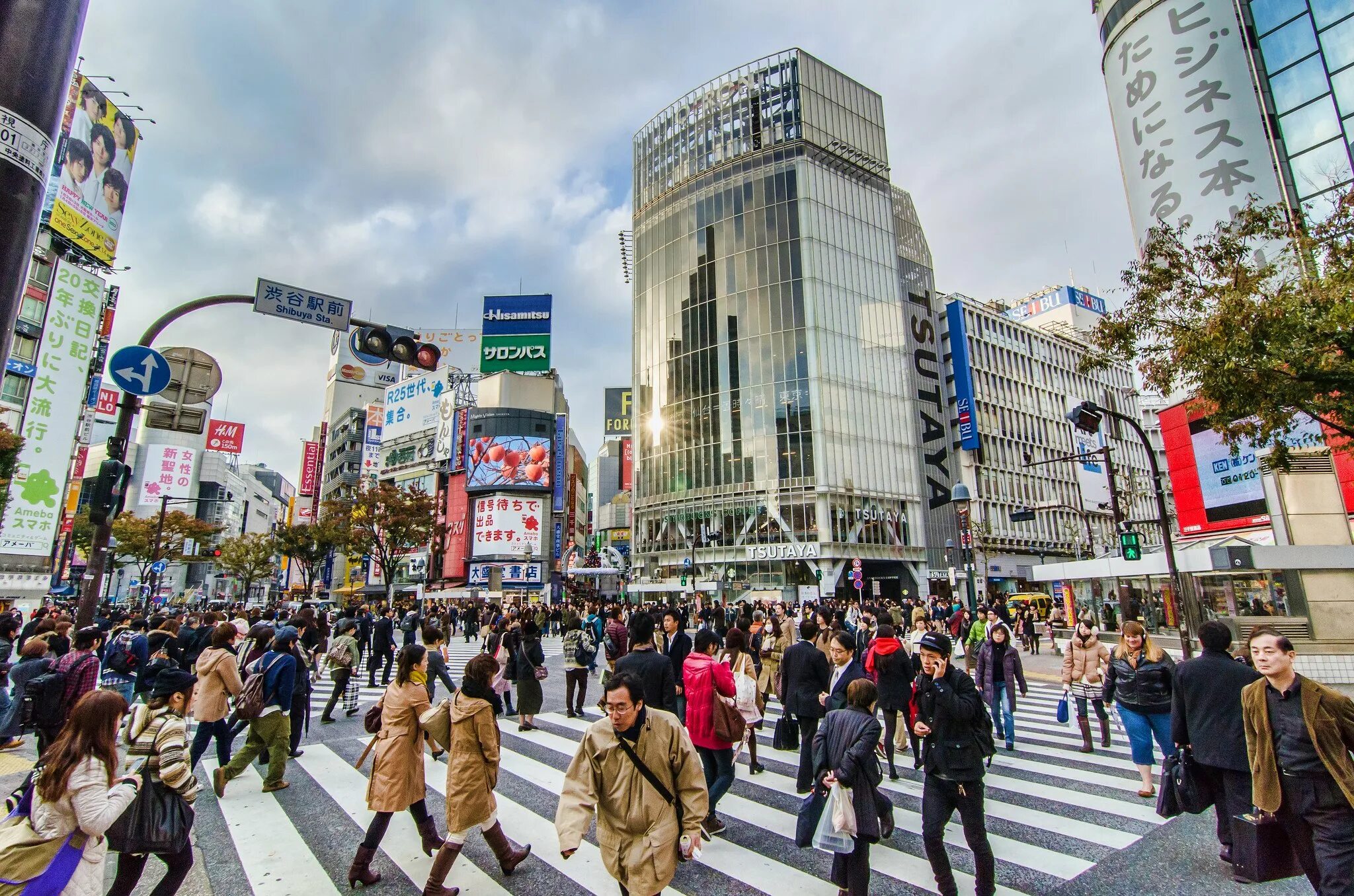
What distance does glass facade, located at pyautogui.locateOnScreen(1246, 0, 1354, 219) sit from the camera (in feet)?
68.3

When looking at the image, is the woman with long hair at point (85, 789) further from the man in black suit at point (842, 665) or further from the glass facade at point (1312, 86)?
the glass facade at point (1312, 86)

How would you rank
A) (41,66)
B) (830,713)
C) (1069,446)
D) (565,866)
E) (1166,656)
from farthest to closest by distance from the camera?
(1069,446)
(1166,656)
(565,866)
(830,713)
(41,66)

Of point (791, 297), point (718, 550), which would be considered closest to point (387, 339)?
point (718, 550)

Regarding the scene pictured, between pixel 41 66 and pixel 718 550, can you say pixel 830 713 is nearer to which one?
pixel 41 66

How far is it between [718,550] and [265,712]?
4252 centimetres

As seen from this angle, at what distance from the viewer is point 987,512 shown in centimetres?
5469

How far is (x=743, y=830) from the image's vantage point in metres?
5.71

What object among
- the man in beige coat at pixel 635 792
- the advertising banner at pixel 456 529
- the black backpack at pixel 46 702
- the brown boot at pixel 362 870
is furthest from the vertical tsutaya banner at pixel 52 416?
the man in beige coat at pixel 635 792

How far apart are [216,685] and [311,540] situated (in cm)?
4748

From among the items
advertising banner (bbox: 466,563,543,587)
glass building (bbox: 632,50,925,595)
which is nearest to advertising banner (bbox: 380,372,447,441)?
advertising banner (bbox: 466,563,543,587)

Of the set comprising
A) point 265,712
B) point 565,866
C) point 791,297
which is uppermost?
point 791,297

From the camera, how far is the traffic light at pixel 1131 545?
51.2 feet

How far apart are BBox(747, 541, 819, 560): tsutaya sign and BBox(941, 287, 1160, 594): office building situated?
13.8 metres

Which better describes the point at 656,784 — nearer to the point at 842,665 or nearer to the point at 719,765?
the point at 719,765
